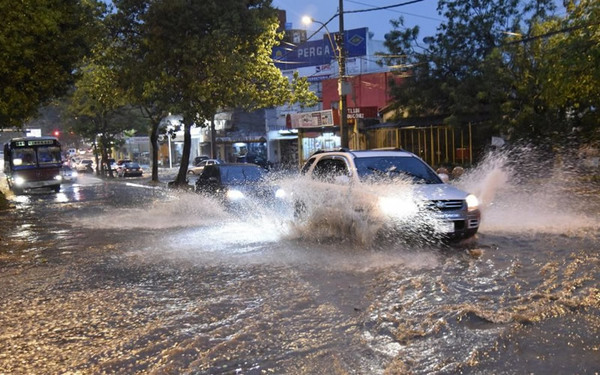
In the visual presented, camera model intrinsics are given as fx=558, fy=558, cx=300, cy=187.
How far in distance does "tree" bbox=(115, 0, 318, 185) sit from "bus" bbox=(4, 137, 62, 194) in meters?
7.59

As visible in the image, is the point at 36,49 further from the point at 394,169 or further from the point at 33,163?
the point at 33,163

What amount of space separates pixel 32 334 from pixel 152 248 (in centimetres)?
467

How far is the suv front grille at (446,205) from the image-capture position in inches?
335

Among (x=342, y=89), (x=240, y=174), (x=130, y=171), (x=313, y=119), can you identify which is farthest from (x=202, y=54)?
(x=130, y=171)

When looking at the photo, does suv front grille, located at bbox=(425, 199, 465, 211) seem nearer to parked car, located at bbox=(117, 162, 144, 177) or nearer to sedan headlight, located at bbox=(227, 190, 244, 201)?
sedan headlight, located at bbox=(227, 190, 244, 201)

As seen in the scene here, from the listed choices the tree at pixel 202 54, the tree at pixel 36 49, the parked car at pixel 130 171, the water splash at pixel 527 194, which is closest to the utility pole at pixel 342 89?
the tree at pixel 202 54

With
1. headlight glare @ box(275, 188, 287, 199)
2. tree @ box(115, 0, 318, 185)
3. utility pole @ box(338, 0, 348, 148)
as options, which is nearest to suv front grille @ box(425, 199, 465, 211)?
headlight glare @ box(275, 188, 287, 199)

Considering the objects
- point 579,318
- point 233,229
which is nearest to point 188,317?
point 579,318

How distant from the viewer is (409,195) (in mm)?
8555

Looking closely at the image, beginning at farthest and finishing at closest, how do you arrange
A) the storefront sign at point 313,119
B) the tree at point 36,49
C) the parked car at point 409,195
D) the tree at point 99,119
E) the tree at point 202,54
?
the tree at point 99,119, the storefront sign at point 313,119, the tree at point 202,54, the tree at point 36,49, the parked car at point 409,195

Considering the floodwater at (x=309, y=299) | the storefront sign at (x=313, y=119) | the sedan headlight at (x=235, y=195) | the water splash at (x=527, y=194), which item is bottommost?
the floodwater at (x=309, y=299)

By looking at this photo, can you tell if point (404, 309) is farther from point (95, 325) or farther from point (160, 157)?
point (160, 157)

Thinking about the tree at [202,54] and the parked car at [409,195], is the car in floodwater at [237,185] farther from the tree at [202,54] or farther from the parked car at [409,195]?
the tree at [202,54]

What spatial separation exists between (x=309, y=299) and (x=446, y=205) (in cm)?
342
